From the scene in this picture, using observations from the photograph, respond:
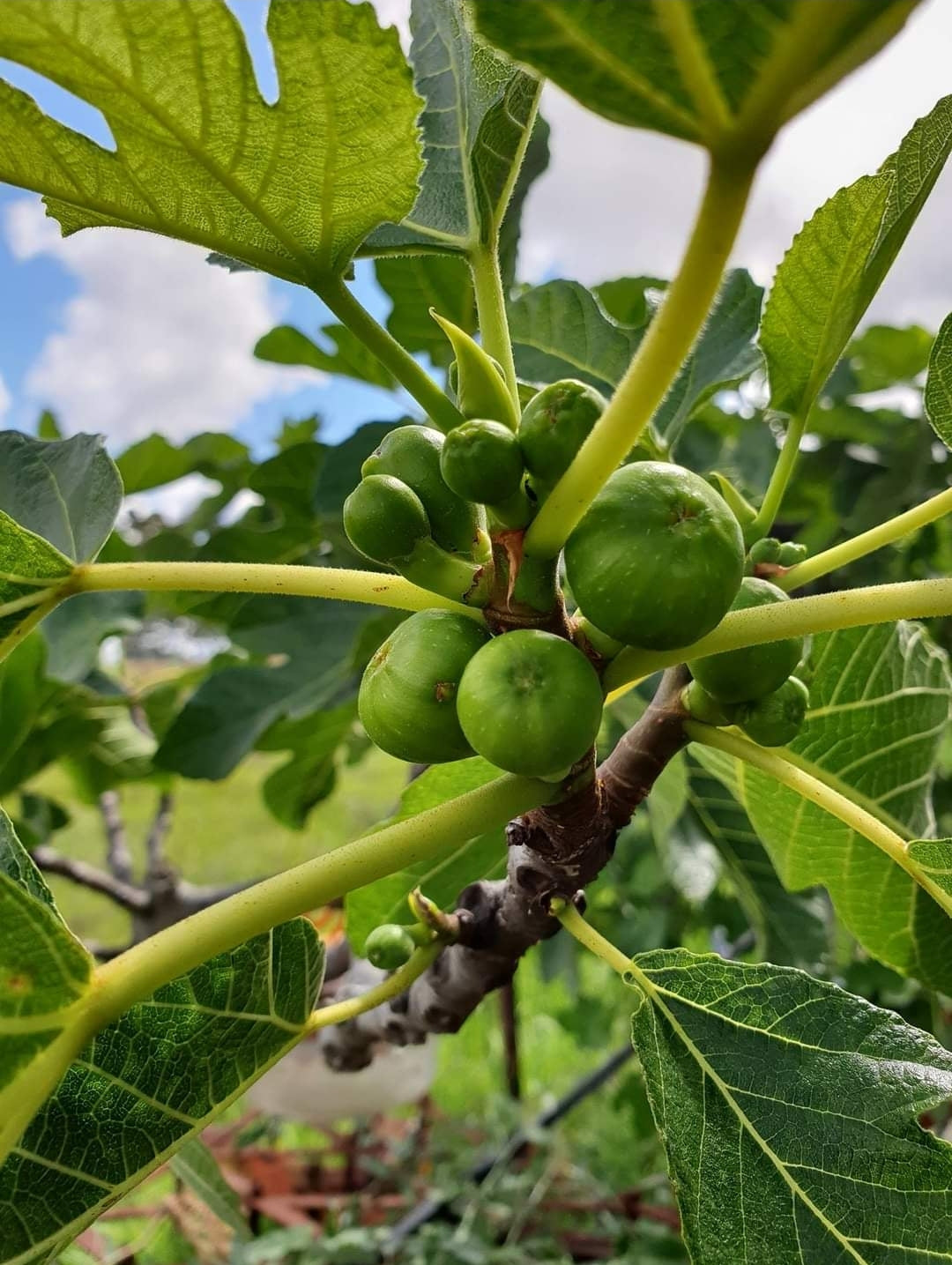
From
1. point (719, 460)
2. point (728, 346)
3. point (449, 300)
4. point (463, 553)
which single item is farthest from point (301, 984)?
point (719, 460)

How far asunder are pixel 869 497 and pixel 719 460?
264 millimetres

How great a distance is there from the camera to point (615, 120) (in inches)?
15.2

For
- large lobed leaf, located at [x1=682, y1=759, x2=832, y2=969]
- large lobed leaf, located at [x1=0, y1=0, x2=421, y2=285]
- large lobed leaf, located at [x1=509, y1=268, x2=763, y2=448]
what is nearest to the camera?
large lobed leaf, located at [x1=0, y1=0, x2=421, y2=285]

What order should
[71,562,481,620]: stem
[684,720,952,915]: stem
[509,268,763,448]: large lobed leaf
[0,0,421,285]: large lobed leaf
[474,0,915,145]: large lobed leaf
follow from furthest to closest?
[509,268,763,448]: large lobed leaf < [684,720,952,915]: stem < [71,562,481,620]: stem < [0,0,421,285]: large lobed leaf < [474,0,915,145]: large lobed leaf

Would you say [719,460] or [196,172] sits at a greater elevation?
[196,172]

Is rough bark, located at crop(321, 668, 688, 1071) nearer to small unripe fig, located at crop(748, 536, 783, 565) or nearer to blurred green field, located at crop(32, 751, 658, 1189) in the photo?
small unripe fig, located at crop(748, 536, 783, 565)

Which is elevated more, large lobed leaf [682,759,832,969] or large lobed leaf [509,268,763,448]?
large lobed leaf [509,268,763,448]

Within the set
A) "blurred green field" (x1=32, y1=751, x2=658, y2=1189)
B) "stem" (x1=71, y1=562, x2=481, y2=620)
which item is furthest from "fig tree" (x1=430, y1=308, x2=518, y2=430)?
"blurred green field" (x1=32, y1=751, x2=658, y2=1189)

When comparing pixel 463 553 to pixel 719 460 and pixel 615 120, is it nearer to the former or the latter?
pixel 615 120

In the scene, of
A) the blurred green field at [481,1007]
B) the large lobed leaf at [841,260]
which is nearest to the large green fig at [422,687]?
the large lobed leaf at [841,260]

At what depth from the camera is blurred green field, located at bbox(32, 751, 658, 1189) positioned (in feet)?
8.30

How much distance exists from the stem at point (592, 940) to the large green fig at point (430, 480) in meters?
0.30

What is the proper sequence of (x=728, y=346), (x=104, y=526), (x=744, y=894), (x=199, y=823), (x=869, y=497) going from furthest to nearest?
(x=199, y=823), (x=869, y=497), (x=744, y=894), (x=728, y=346), (x=104, y=526)

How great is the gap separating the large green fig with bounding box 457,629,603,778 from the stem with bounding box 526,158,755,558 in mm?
66
